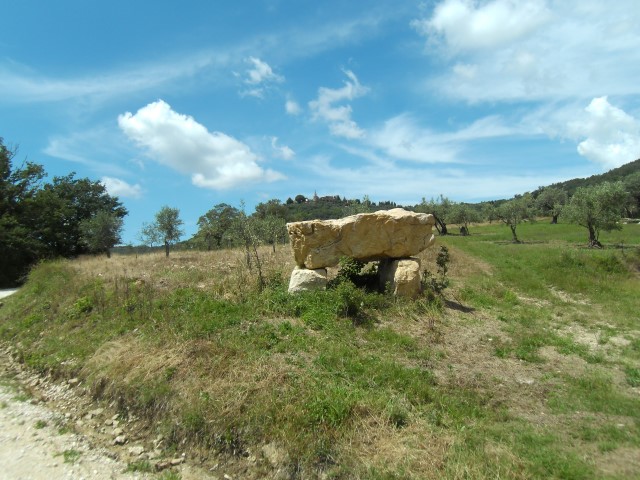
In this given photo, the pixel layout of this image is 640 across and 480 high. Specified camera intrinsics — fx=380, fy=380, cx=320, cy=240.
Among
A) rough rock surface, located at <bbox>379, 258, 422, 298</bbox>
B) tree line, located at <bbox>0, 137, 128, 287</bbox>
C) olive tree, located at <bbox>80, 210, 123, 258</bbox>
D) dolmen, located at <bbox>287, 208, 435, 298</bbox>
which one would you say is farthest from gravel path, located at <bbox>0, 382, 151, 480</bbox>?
olive tree, located at <bbox>80, 210, 123, 258</bbox>

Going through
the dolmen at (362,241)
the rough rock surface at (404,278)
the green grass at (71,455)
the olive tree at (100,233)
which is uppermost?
the olive tree at (100,233)

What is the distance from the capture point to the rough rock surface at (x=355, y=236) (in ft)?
44.9

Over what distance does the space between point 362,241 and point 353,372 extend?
634cm

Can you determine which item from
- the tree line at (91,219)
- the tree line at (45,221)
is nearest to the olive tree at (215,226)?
the tree line at (91,219)

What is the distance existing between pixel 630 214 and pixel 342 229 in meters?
77.0

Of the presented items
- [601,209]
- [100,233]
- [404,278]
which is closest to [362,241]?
[404,278]

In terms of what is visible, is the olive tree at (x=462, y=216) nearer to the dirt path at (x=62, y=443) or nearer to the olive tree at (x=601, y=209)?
the olive tree at (x=601, y=209)

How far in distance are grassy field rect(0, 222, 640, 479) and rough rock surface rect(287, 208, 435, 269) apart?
173cm

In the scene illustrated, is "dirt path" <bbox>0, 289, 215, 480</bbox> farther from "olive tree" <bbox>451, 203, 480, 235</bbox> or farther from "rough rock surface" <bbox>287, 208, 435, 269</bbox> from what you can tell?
"olive tree" <bbox>451, 203, 480, 235</bbox>

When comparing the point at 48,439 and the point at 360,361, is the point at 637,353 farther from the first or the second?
the point at 48,439

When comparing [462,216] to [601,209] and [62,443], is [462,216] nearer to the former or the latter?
[601,209]

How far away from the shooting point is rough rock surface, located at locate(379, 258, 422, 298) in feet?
43.4

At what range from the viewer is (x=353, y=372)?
8258 mm

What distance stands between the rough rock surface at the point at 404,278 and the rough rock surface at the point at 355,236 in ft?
1.74
